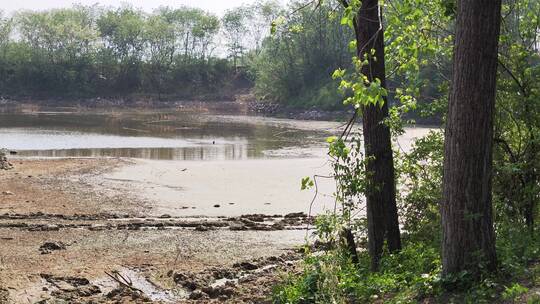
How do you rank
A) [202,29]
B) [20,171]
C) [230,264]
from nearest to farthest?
1. [230,264]
2. [20,171]
3. [202,29]

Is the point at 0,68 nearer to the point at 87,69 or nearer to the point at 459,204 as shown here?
the point at 87,69

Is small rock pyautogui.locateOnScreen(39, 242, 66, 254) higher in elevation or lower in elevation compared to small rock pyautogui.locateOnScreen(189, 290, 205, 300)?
lower

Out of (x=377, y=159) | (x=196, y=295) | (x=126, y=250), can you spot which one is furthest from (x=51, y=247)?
(x=377, y=159)

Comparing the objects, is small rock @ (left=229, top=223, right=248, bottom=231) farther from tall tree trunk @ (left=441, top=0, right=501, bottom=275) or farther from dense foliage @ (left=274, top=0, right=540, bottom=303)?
tall tree trunk @ (left=441, top=0, right=501, bottom=275)

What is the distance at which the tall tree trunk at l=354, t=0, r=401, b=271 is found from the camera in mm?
8523

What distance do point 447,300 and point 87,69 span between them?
100046mm

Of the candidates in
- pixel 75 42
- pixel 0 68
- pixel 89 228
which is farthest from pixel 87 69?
pixel 89 228

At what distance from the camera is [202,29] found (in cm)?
11069

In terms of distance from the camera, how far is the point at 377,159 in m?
8.77

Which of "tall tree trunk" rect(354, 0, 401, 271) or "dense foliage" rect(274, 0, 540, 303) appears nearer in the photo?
"dense foliage" rect(274, 0, 540, 303)

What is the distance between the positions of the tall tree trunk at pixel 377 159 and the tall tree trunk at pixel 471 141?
6.75 feet

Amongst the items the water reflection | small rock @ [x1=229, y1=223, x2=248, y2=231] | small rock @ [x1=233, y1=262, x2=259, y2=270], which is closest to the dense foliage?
small rock @ [x1=233, y1=262, x2=259, y2=270]

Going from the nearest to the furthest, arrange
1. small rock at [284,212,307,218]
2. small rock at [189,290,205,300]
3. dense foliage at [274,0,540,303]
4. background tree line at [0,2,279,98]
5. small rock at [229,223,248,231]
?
dense foliage at [274,0,540,303]
small rock at [189,290,205,300]
small rock at [229,223,248,231]
small rock at [284,212,307,218]
background tree line at [0,2,279,98]

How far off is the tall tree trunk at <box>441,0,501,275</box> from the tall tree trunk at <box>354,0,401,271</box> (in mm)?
2057
